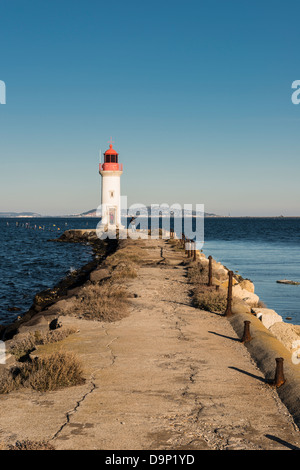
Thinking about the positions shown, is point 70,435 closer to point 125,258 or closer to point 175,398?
point 175,398

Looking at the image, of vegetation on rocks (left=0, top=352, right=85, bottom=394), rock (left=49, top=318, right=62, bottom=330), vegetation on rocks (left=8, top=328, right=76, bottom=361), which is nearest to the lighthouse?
rock (left=49, top=318, right=62, bottom=330)

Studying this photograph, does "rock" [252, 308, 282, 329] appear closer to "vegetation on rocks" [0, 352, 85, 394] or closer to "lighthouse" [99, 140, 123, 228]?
"vegetation on rocks" [0, 352, 85, 394]

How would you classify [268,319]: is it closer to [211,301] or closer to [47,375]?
[211,301]

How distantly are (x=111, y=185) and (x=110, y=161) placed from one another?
8.43ft

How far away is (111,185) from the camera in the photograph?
138ft

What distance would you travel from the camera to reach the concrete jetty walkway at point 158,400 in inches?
174

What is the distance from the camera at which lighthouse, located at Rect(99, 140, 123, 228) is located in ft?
138

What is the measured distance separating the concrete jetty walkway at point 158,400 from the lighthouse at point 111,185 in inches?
1345

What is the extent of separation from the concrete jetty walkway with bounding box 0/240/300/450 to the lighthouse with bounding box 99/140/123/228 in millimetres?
34174

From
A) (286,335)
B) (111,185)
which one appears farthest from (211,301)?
(111,185)

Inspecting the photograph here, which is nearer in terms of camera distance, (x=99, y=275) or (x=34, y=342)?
(x=34, y=342)

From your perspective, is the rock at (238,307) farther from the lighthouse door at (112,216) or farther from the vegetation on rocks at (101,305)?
the lighthouse door at (112,216)

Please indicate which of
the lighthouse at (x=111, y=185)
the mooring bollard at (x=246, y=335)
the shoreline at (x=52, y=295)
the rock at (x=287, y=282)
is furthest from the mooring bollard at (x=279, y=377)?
the lighthouse at (x=111, y=185)

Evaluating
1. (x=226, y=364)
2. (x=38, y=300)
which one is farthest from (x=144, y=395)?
(x=38, y=300)
